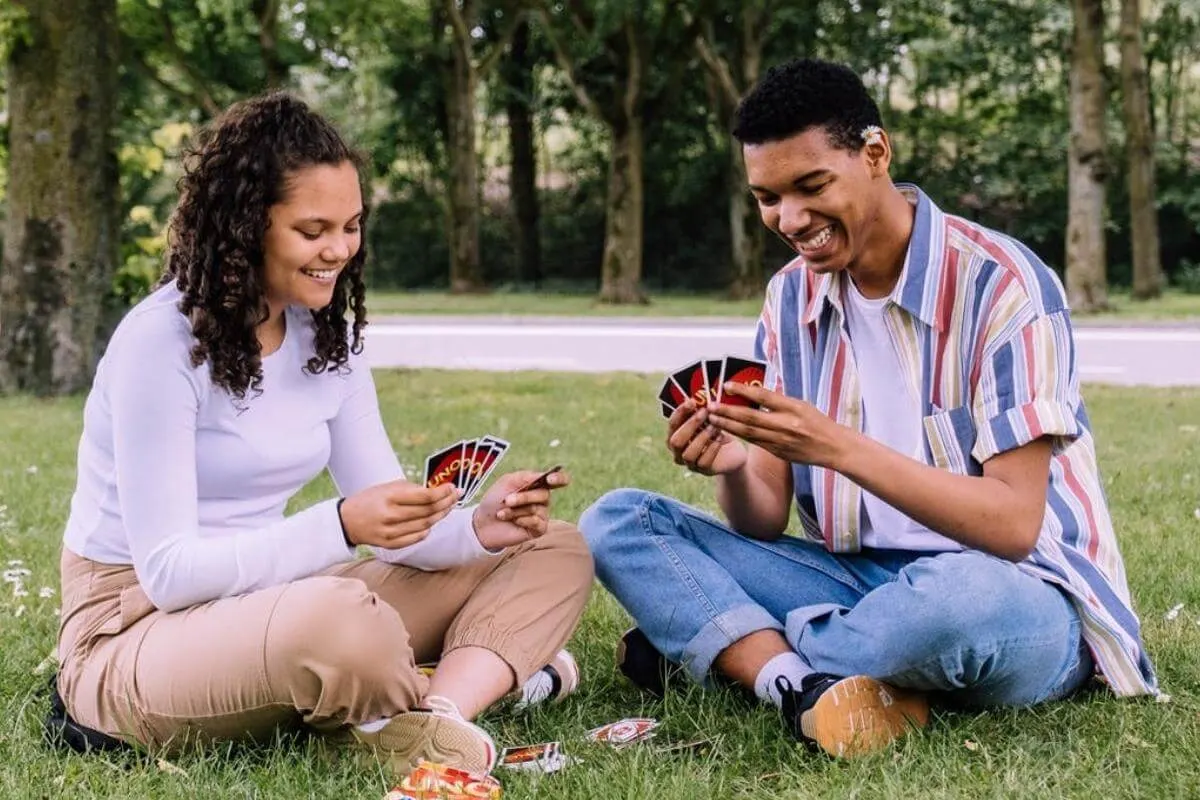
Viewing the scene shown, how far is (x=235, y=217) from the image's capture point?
8.90ft

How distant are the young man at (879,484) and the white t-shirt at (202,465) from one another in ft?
1.87

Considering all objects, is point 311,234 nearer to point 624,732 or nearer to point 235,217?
point 235,217

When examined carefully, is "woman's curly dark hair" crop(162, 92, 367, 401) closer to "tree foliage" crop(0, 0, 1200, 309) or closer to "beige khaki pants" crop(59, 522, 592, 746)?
"beige khaki pants" crop(59, 522, 592, 746)

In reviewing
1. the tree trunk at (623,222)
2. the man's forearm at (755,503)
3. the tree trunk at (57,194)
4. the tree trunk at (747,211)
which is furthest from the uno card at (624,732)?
the tree trunk at (747,211)

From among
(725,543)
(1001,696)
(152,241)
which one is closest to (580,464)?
(725,543)

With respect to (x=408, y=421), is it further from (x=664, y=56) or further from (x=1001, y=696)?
(x=664, y=56)

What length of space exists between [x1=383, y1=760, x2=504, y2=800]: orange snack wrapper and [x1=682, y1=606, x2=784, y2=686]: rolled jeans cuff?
71cm

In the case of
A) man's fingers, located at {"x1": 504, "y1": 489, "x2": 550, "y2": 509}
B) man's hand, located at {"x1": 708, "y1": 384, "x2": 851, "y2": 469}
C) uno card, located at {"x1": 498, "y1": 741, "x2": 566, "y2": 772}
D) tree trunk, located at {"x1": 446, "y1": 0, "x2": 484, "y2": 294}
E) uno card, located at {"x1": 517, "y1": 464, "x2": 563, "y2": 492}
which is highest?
tree trunk, located at {"x1": 446, "y1": 0, "x2": 484, "y2": 294}

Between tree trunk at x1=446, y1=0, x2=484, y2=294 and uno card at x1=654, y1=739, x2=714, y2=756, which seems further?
tree trunk at x1=446, y1=0, x2=484, y2=294

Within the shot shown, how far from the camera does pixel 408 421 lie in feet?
26.5

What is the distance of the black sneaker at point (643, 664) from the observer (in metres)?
3.28

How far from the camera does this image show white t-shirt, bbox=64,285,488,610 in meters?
2.63

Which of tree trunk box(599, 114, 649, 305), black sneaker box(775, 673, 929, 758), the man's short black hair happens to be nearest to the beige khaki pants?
black sneaker box(775, 673, 929, 758)

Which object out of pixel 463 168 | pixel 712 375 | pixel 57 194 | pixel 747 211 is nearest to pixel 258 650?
pixel 712 375
